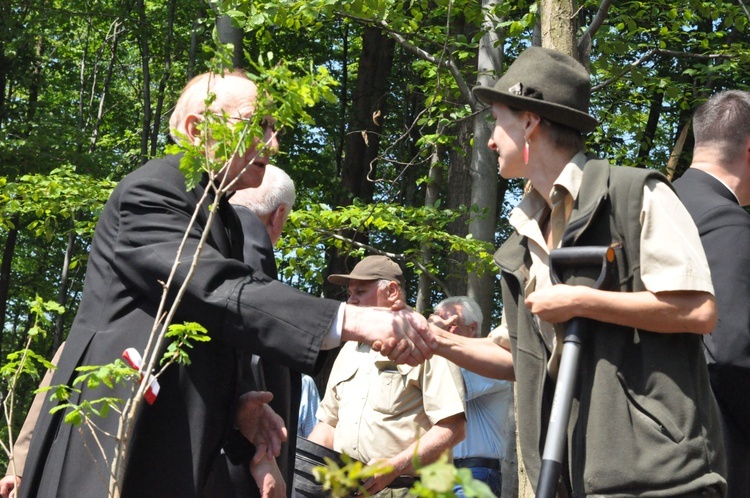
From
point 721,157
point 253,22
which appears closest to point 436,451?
point 721,157

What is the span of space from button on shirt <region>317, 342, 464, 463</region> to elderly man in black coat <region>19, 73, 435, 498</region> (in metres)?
2.68

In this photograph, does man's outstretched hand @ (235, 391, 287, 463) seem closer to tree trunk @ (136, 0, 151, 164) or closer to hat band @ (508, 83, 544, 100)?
hat band @ (508, 83, 544, 100)

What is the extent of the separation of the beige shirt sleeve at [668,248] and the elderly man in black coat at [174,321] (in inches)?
31.8

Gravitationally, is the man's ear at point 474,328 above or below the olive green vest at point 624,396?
below

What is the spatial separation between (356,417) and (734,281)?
3.05m

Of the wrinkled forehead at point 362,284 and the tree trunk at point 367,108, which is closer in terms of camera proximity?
the wrinkled forehead at point 362,284

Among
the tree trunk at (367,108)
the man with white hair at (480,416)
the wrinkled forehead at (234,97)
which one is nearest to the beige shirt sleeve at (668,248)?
the wrinkled forehead at (234,97)

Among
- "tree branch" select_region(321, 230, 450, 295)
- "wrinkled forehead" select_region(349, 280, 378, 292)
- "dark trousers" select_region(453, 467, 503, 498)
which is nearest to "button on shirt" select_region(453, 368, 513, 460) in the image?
"dark trousers" select_region(453, 467, 503, 498)

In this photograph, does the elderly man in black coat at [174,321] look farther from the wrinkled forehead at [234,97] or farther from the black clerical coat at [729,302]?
the black clerical coat at [729,302]

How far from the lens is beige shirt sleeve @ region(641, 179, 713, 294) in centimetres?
286

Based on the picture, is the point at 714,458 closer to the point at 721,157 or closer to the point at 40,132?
the point at 721,157

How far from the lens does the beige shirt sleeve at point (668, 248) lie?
9.39 ft

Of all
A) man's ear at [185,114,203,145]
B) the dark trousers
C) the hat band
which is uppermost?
the hat band

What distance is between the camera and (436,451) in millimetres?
5637
